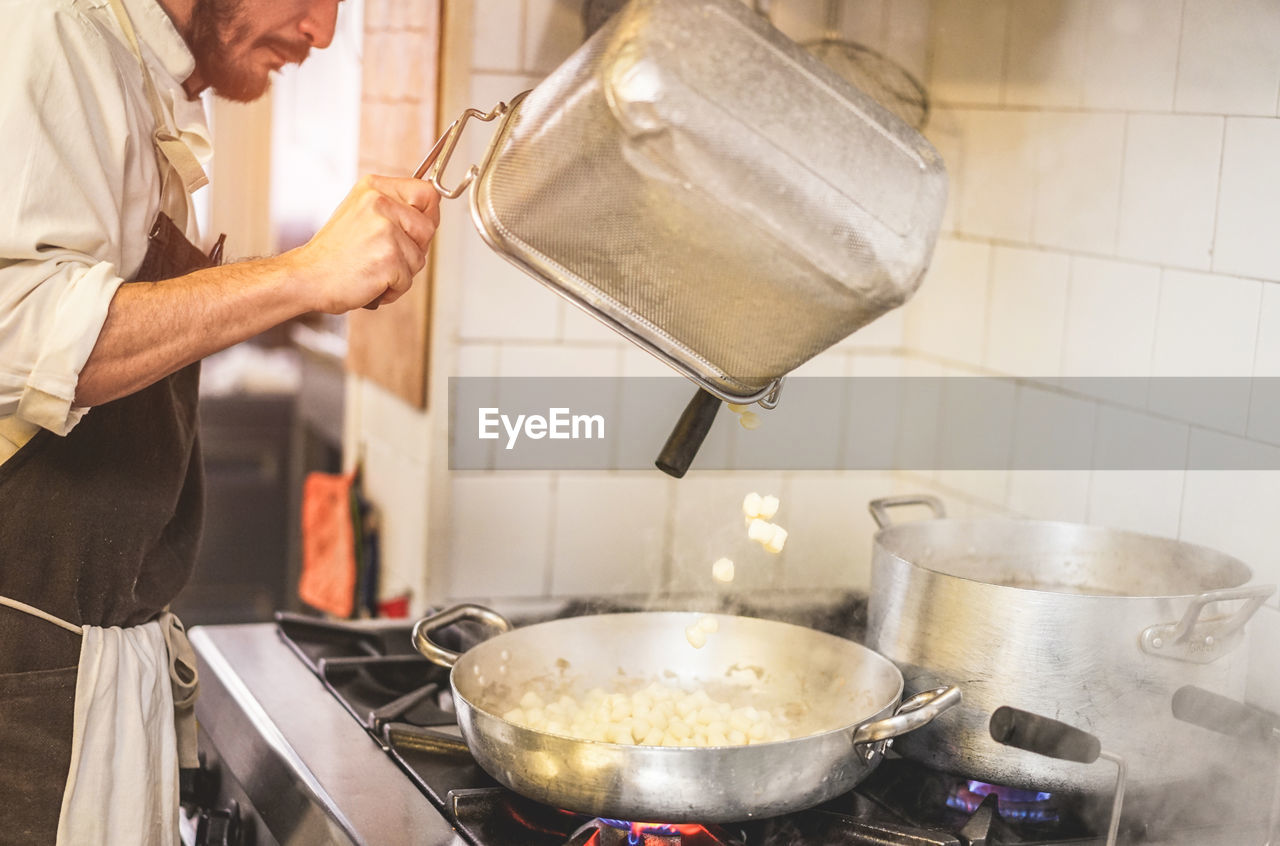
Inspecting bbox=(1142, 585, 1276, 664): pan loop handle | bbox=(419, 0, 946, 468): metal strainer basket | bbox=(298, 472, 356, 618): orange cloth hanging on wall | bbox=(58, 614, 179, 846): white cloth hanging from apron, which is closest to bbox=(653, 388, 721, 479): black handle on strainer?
bbox=(419, 0, 946, 468): metal strainer basket

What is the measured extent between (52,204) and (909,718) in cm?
63

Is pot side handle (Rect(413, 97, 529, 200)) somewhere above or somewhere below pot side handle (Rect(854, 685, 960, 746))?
above

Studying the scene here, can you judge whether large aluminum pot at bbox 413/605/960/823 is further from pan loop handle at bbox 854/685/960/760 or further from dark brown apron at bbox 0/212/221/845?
dark brown apron at bbox 0/212/221/845

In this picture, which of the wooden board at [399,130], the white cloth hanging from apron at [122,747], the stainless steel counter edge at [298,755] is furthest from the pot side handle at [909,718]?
the wooden board at [399,130]

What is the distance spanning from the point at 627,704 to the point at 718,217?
1.35ft

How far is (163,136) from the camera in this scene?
941 mm

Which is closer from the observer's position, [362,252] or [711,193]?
[711,193]

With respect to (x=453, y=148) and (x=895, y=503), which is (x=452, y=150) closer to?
(x=453, y=148)

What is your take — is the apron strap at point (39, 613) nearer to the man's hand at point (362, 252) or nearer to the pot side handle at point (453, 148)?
the man's hand at point (362, 252)

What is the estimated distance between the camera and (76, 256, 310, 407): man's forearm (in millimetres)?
814

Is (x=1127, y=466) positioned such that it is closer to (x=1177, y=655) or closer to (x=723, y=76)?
(x=1177, y=655)

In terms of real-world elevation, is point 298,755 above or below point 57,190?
below

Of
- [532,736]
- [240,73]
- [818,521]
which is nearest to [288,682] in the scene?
[532,736]

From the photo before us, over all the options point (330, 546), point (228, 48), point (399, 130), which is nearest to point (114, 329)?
point (228, 48)
